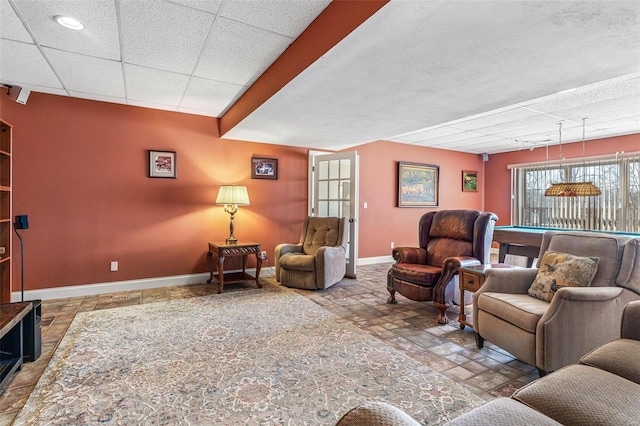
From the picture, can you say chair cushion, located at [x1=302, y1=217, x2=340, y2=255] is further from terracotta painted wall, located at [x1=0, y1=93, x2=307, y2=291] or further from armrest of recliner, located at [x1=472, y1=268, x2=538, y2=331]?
armrest of recliner, located at [x1=472, y1=268, x2=538, y2=331]

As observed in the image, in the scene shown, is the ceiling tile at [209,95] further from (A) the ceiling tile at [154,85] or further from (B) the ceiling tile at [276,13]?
(B) the ceiling tile at [276,13]

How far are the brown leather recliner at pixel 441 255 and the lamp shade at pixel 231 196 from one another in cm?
216

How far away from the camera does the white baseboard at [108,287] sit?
11.9 ft

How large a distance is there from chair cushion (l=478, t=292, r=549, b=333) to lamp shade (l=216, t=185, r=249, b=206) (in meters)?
3.08

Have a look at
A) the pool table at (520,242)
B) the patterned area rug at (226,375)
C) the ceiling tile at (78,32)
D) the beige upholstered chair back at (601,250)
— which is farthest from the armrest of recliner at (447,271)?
the ceiling tile at (78,32)

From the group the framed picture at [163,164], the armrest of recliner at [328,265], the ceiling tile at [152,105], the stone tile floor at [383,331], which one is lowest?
the stone tile floor at [383,331]

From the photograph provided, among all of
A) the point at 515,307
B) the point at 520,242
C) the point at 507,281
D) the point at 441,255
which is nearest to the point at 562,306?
the point at 515,307

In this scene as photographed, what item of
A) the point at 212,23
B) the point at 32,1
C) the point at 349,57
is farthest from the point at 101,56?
the point at 349,57

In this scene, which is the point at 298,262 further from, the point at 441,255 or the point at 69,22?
the point at 69,22

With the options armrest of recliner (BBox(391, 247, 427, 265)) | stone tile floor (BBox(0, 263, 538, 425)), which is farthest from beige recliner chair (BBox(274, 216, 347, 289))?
armrest of recliner (BBox(391, 247, 427, 265))

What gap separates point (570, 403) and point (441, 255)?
2621 mm

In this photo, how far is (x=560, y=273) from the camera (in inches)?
88.1

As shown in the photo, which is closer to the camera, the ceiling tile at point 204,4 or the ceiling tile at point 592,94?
the ceiling tile at point 204,4

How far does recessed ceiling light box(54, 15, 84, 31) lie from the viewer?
2168 mm
